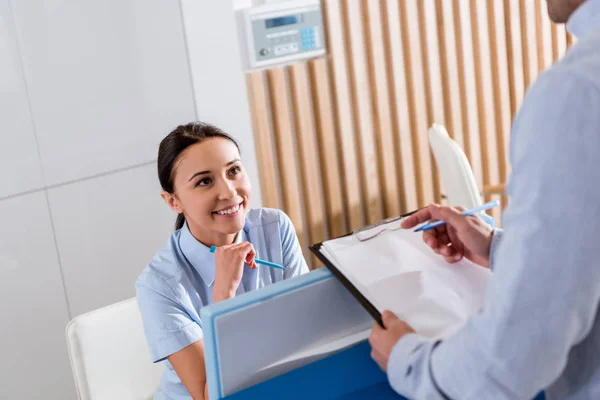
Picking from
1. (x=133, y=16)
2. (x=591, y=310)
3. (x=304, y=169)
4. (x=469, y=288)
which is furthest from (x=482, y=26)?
(x=591, y=310)

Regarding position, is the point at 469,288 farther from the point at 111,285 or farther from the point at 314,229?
the point at 314,229

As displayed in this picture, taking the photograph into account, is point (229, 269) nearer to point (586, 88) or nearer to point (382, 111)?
point (586, 88)

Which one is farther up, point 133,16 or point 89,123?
point 133,16

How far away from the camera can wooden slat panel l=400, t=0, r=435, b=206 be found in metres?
3.34

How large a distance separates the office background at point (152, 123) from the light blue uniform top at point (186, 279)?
39.7 inches

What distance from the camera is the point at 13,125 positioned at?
2473 millimetres

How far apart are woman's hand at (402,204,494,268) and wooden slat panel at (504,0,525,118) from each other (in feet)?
9.39

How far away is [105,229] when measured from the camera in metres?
2.71

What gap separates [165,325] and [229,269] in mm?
224

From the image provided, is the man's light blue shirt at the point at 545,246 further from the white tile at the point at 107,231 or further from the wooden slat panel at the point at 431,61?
the wooden slat panel at the point at 431,61

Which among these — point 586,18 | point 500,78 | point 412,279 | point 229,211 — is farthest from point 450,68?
point 586,18

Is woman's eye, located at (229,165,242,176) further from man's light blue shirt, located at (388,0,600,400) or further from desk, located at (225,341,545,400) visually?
man's light blue shirt, located at (388,0,600,400)

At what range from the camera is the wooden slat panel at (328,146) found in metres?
3.15

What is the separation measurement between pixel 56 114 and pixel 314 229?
50.0 inches
